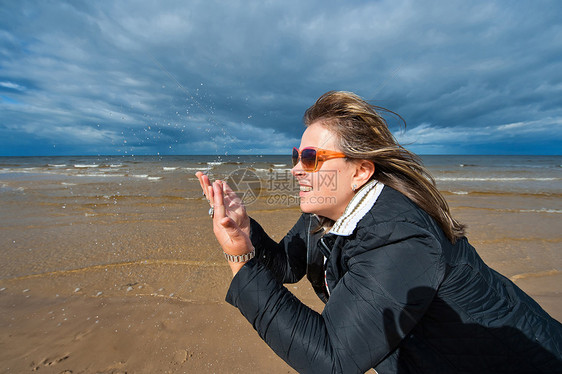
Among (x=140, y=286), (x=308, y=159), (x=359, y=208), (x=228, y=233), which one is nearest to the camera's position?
(x=228, y=233)

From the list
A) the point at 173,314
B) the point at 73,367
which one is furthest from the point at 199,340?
the point at 73,367

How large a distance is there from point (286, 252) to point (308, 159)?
3.53 ft

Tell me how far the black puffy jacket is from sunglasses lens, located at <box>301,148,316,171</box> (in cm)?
60

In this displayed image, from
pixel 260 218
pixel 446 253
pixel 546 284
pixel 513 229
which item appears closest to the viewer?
pixel 446 253

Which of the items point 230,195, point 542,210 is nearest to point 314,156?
point 230,195

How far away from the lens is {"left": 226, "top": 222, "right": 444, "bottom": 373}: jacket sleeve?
125 cm

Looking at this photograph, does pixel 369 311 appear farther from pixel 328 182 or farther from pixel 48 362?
pixel 48 362

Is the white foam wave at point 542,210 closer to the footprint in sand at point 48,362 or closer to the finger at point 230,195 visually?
the finger at point 230,195

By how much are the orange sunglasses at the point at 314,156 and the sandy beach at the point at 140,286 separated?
89.7 inches

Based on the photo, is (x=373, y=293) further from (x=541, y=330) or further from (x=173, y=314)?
(x=173, y=314)

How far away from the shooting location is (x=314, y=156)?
6.55ft

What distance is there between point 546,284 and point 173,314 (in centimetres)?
605

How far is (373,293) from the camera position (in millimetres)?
1259

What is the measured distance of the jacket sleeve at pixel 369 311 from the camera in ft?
4.09
